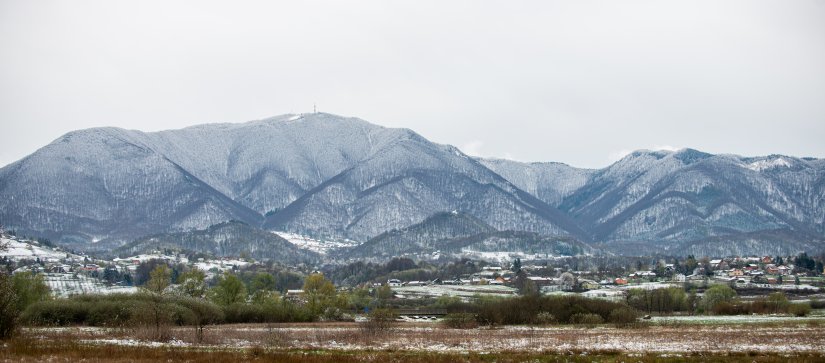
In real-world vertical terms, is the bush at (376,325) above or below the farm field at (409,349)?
below

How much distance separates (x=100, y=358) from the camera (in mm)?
40531

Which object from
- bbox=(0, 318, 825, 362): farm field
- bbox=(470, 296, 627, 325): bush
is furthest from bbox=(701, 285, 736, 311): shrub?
bbox=(0, 318, 825, 362): farm field

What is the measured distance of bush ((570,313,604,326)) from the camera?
106 m

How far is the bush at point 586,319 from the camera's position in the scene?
349 ft

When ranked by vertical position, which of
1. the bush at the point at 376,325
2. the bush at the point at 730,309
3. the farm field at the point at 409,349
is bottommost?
the bush at the point at 730,309

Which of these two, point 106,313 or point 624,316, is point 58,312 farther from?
point 624,316

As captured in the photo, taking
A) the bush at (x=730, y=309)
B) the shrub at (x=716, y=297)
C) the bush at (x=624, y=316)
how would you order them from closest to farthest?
the bush at (x=624, y=316) → the bush at (x=730, y=309) → the shrub at (x=716, y=297)

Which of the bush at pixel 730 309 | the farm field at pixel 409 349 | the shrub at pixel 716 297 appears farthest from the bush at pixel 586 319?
the shrub at pixel 716 297

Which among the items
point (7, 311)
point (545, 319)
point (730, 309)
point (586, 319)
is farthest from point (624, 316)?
point (7, 311)

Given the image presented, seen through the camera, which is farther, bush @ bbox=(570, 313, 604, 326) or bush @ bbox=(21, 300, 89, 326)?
bush @ bbox=(570, 313, 604, 326)

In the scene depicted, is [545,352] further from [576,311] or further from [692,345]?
[576,311]

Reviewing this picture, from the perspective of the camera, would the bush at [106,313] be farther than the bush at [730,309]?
No

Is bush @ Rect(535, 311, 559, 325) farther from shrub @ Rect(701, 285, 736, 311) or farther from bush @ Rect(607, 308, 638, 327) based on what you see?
shrub @ Rect(701, 285, 736, 311)

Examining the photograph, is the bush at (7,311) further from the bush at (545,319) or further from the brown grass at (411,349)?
the bush at (545,319)
